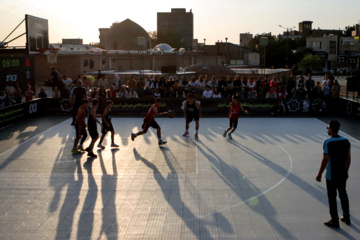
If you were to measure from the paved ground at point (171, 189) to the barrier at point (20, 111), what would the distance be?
2.51 meters

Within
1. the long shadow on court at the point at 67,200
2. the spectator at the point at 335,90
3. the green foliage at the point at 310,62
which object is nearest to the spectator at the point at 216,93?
the spectator at the point at 335,90

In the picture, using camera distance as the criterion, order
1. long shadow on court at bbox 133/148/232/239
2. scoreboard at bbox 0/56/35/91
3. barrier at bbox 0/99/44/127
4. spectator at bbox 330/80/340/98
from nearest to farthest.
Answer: long shadow on court at bbox 133/148/232/239 < barrier at bbox 0/99/44/127 < spectator at bbox 330/80/340/98 < scoreboard at bbox 0/56/35/91

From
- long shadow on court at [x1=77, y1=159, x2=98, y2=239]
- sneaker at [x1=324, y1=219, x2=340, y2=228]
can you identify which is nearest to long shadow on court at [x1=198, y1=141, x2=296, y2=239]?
sneaker at [x1=324, y1=219, x2=340, y2=228]

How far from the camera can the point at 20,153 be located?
1502cm

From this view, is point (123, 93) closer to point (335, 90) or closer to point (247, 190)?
point (335, 90)

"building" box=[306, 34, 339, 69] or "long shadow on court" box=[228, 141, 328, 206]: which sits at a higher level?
"building" box=[306, 34, 339, 69]

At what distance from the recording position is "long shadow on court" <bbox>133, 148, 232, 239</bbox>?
8453 millimetres

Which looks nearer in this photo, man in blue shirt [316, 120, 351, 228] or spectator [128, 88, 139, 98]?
man in blue shirt [316, 120, 351, 228]

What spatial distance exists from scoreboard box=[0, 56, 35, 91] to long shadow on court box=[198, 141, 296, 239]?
14.9m

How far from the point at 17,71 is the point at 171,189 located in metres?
18.1

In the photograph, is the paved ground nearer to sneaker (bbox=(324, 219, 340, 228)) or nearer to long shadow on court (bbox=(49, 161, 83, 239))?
long shadow on court (bbox=(49, 161, 83, 239))

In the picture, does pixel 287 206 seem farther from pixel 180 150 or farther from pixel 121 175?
pixel 180 150

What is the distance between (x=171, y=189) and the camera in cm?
1099

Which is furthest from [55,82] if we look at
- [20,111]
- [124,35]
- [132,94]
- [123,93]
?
[124,35]
